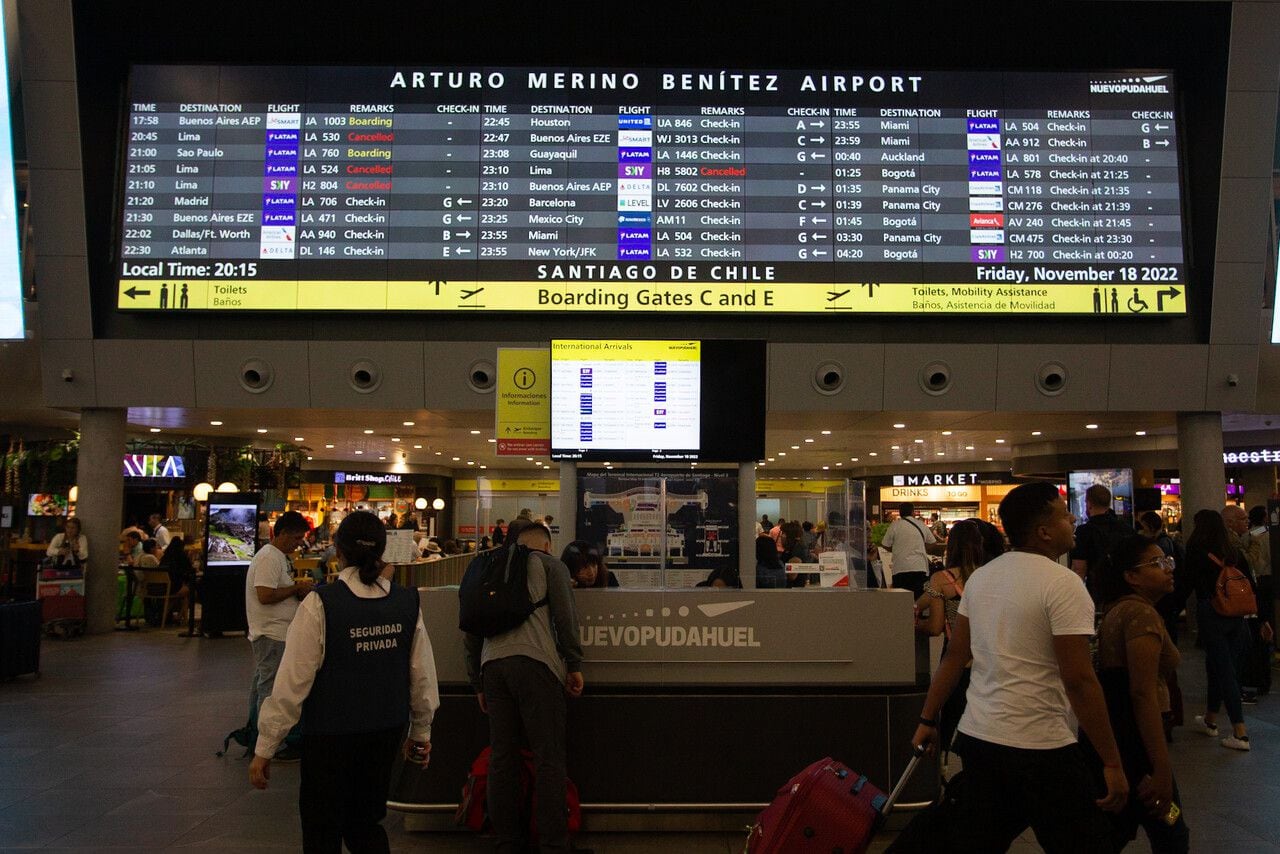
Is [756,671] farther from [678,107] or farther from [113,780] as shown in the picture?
[678,107]

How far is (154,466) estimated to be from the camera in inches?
735

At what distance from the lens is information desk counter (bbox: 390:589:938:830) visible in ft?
15.2

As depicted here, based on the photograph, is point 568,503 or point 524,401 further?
point 568,503

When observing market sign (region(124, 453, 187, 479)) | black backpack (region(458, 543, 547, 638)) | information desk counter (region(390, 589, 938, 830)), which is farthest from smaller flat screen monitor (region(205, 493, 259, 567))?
black backpack (region(458, 543, 547, 638))

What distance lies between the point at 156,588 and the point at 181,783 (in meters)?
9.43

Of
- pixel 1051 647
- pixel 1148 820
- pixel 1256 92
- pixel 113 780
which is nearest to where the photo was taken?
pixel 1051 647

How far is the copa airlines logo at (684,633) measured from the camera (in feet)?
15.3

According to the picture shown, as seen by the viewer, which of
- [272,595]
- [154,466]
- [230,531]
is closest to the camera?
[272,595]

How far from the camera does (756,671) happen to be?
15.3 ft

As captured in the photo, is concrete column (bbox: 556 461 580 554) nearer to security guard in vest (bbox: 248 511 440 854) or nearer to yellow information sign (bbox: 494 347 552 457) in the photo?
yellow information sign (bbox: 494 347 552 457)

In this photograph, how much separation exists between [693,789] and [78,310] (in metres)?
10.2

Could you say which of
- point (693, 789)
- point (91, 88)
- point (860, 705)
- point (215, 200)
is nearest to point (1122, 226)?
point (860, 705)

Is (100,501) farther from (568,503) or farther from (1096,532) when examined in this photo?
(1096,532)

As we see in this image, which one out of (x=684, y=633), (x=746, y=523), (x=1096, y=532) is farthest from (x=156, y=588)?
(x=1096, y=532)
